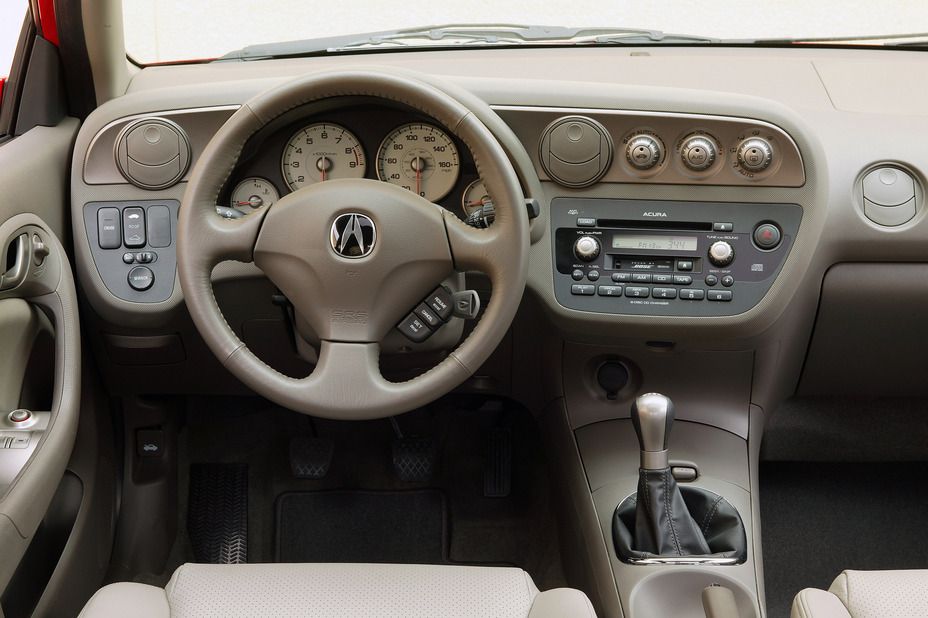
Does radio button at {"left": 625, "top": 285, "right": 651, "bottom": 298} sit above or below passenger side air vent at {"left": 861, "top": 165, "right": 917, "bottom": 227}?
below

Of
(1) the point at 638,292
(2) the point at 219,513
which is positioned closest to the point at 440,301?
(1) the point at 638,292

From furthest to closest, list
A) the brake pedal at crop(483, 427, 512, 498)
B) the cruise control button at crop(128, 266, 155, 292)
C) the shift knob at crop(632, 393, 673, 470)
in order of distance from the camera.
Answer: the brake pedal at crop(483, 427, 512, 498)
the cruise control button at crop(128, 266, 155, 292)
the shift knob at crop(632, 393, 673, 470)

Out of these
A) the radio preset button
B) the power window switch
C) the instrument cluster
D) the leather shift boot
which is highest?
the instrument cluster

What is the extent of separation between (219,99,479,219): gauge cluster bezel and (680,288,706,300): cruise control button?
385mm

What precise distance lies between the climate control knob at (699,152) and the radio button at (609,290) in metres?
0.23

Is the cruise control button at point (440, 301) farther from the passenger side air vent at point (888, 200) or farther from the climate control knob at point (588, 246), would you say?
the passenger side air vent at point (888, 200)

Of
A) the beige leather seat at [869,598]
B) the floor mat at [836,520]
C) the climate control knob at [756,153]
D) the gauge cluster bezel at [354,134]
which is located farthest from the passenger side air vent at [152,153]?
the floor mat at [836,520]

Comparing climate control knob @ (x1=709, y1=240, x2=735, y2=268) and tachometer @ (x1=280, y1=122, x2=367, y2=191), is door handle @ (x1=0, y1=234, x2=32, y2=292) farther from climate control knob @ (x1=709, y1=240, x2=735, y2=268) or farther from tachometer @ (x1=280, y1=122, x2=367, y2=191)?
climate control knob @ (x1=709, y1=240, x2=735, y2=268)

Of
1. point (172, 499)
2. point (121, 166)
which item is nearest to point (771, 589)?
point (172, 499)

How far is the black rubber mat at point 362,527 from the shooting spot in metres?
2.11

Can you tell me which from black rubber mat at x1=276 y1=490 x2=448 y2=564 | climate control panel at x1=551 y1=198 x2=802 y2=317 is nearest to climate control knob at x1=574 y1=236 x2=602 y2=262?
climate control panel at x1=551 y1=198 x2=802 y2=317

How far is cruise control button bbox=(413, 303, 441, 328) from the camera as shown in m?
1.36

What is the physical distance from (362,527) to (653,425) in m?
0.93

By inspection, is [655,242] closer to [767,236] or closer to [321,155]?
[767,236]
